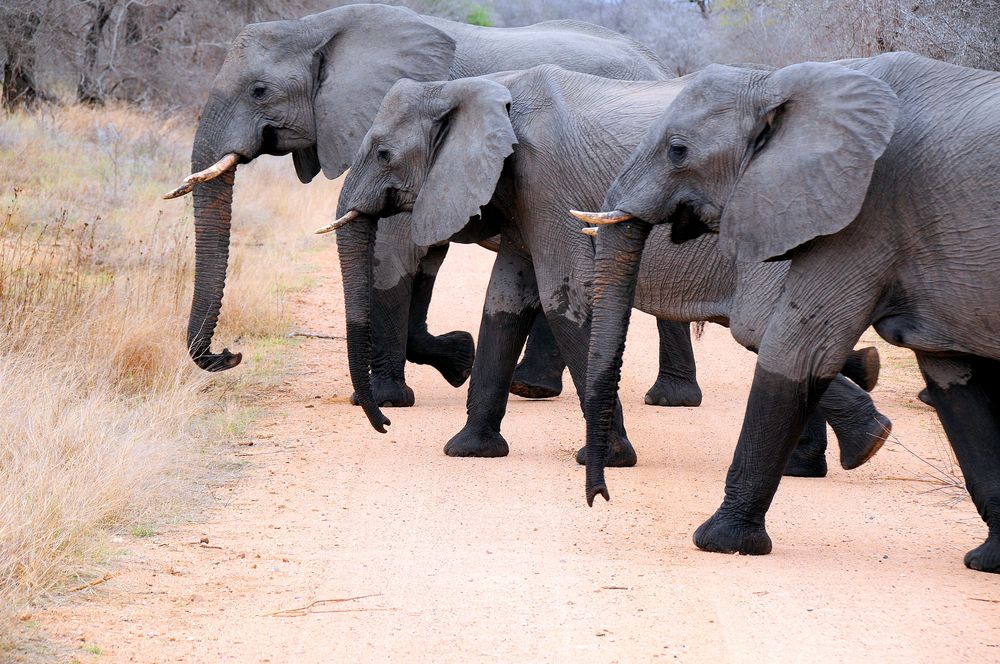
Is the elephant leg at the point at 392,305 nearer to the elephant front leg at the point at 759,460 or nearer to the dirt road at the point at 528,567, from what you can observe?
the dirt road at the point at 528,567

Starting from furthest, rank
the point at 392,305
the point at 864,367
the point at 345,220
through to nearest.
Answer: the point at 392,305 → the point at 864,367 → the point at 345,220

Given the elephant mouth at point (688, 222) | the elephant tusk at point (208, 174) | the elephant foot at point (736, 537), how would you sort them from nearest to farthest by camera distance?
the elephant foot at point (736, 537) < the elephant mouth at point (688, 222) < the elephant tusk at point (208, 174)

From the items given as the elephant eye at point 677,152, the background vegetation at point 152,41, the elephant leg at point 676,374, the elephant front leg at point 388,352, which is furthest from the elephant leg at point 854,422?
the background vegetation at point 152,41

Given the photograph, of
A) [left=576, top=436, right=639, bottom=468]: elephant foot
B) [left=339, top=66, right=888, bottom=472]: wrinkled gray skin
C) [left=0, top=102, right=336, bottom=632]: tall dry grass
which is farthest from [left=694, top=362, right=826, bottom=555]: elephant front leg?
[left=0, top=102, right=336, bottom=632]: tall dry grass

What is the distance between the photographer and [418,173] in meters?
6.59

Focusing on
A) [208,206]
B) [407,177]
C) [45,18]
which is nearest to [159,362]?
[208,206]

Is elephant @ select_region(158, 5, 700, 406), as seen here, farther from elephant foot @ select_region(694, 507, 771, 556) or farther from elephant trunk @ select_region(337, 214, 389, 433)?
elephant foot @ select_region(694, 507, 771, 556)

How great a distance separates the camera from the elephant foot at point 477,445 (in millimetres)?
6723

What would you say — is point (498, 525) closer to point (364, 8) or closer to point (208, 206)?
point (208, 206)

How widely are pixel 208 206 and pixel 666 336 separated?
9.10ft

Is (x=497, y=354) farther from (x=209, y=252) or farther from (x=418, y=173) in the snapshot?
(x=209, y=252)

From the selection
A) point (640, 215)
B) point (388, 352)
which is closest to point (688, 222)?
point (640, 215)

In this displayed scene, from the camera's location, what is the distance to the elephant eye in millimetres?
4949

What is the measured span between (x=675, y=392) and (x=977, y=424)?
355 centimetres
